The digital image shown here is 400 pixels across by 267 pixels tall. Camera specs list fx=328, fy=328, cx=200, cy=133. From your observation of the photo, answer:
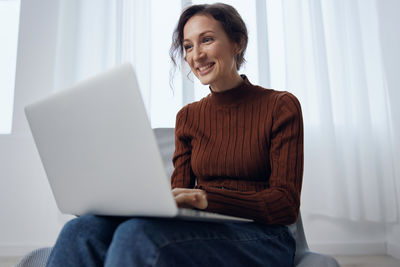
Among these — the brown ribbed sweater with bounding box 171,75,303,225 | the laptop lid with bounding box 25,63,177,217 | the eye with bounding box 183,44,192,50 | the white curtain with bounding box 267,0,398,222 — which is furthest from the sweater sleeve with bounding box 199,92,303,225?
the white curtain with bounding box 267,0,398,222

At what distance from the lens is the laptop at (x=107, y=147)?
18.2 inches

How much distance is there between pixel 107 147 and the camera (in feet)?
1.65

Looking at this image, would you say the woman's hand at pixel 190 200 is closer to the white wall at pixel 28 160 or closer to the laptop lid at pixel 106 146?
the laptop lid at pixel 106 146

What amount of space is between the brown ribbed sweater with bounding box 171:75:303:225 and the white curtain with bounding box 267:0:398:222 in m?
1.03

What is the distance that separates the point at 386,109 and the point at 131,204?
5.93ft

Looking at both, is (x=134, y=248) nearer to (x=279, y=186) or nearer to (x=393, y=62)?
(x=279, y=186)

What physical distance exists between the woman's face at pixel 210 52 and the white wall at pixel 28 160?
1300 millimetres

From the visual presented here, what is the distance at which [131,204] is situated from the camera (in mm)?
516

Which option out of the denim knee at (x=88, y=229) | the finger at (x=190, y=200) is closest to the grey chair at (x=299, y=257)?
the denim knee at (x=88, y=229)

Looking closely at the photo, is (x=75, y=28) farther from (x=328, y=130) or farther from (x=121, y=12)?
(x=328, y=130)

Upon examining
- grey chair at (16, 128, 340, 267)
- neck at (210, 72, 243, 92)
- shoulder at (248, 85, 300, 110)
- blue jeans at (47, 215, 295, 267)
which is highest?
neck at (210, 72, 243, 92)

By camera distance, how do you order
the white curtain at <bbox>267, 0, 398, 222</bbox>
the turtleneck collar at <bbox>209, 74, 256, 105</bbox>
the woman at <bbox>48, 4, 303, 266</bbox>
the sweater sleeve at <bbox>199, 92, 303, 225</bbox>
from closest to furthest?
the woman at <bbox>48, 4, 303, 266</bbox>, the sweater sleeve at <bbox>199, 92, 303, 225</bbox>, the turtleneck collar at <bbox>209, 74, 256, 105</bbox>, the white curtain at <bbox>267, 0, 398, 222</bbox>

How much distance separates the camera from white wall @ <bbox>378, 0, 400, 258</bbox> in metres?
1.72

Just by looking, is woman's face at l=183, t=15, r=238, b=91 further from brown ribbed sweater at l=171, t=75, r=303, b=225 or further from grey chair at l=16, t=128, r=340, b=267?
grey chair at l=16, t=128, r=340, b=267
